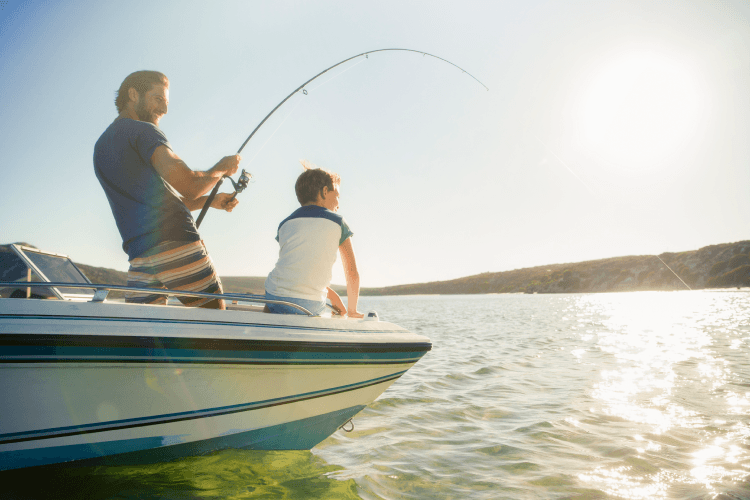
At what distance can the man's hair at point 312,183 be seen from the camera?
9.45 feet

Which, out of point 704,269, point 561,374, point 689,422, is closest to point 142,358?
point 689,422

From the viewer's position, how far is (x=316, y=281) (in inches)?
112

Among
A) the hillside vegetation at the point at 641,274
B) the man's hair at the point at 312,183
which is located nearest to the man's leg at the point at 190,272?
the man's hair at the point at 312,183

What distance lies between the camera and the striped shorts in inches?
98.6

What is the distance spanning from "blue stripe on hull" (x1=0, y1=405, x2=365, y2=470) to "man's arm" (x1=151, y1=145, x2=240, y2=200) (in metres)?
1.39

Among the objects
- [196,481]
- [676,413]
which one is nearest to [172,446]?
[196,481]

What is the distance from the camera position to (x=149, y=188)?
246cm

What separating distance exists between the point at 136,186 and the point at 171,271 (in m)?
0.54

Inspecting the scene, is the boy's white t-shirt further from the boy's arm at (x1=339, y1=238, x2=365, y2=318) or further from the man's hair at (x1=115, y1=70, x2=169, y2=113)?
the man's hair at (x1=115, y1=70, x2=169, y2=113)

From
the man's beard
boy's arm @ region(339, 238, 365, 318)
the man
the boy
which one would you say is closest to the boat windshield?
the man

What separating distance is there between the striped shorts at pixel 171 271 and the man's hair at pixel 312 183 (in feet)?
2.41

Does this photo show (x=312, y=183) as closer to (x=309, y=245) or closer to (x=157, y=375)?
(x=309, y=245)

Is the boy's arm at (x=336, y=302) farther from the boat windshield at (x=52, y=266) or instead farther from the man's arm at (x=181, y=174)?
the boat windshield at (x=52, y=266)

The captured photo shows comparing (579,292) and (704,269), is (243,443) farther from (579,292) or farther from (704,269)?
(579,292)
